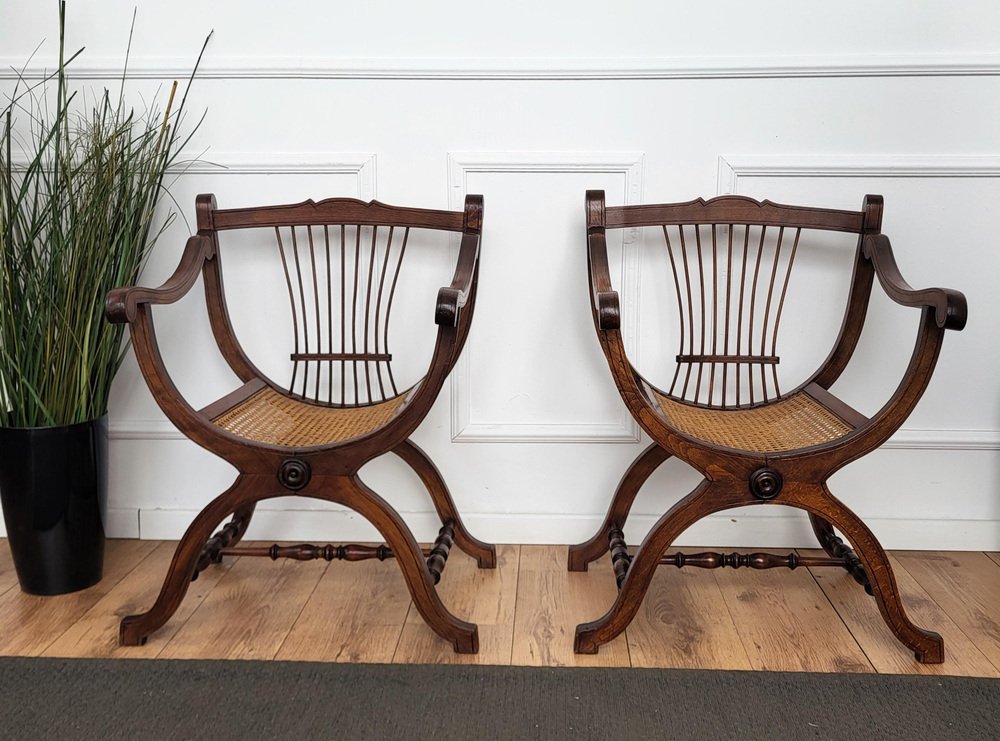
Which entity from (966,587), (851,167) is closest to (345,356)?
(851,167)

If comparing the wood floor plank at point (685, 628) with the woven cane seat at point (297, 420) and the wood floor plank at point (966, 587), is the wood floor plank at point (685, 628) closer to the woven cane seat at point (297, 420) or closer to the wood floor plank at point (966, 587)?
the wood floor plank at point (966, 587)

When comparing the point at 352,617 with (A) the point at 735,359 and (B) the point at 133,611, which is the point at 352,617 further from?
(A) the point at 735,359

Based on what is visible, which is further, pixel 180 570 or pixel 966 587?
pixel 966 587

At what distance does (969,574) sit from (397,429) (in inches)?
51.7

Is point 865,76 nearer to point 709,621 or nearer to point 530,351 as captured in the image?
point 530,351

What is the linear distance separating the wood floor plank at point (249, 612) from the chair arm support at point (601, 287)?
2.75ft

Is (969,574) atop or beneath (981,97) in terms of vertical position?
beneath

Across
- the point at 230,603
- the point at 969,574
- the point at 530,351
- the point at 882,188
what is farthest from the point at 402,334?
the point at 969,574

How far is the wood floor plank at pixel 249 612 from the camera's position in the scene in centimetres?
164

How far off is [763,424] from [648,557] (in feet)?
1.17

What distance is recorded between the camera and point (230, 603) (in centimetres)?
182

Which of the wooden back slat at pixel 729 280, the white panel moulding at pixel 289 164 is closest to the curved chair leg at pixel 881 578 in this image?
the wooden back slat at pixel 729 280

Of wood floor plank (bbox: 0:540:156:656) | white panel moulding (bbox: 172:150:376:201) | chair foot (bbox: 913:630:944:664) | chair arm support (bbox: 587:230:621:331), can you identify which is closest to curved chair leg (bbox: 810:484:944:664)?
chair foot (bbox: 913:630:944:664)

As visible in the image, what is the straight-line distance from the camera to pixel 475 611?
1800 mm
